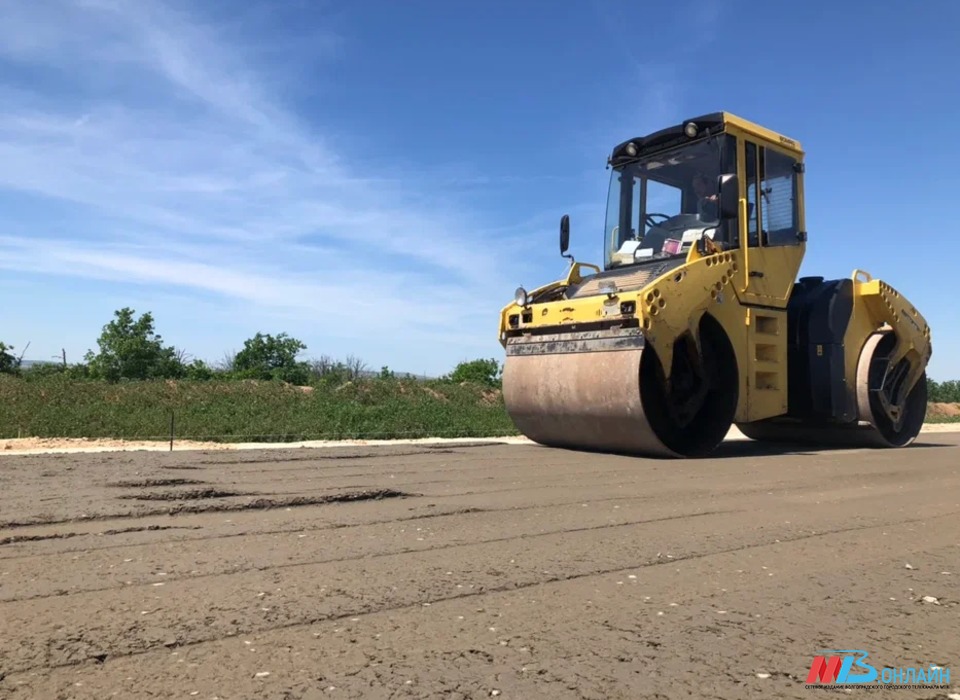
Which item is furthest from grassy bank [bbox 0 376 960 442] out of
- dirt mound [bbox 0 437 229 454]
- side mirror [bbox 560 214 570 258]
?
side mirror [bbox 560 214 570 258]

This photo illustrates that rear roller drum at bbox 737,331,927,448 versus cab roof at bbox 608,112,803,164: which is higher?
cab roof at bbox 608,112,803,164

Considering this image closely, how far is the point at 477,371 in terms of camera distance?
1341 inches

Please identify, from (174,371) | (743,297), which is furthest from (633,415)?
(174,371)

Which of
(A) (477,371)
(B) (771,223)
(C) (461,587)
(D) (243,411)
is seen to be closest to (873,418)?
(B) (771,223)

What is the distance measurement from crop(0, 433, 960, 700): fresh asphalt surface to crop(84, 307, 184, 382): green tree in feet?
112

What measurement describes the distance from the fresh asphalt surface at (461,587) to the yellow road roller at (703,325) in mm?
2234

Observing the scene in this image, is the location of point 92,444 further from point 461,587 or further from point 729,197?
point 461,587

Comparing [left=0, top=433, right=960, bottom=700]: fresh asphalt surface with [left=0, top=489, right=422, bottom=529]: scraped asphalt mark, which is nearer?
[left=0, top=433, right=960, bottom=700]: fresh asphalt surface

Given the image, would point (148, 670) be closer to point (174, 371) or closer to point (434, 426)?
point (434, 426)

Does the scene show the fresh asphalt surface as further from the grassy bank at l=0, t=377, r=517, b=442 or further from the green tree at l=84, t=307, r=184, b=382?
the green tree at l=84, t=307, r=184, b=382

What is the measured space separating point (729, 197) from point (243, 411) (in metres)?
11.8

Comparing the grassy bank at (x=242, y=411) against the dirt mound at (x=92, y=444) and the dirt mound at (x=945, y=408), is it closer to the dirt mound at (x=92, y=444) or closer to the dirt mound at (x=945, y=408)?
the dirt mound at (x=92, y=444)

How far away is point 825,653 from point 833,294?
28.5ft

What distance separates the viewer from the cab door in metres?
9.87
